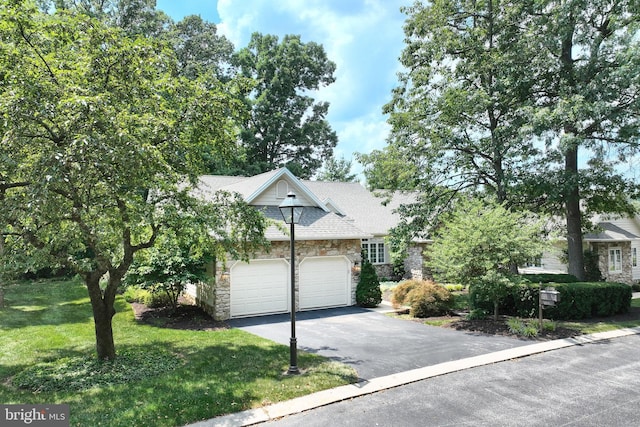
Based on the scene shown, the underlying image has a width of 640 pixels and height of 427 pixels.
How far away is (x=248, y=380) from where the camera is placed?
26.0ft

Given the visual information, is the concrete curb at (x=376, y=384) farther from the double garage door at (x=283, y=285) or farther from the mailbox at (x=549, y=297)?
the double garage door at (x=283, y=285)

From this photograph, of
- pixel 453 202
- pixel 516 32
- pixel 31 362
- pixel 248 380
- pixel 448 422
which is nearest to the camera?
pixel 448 422

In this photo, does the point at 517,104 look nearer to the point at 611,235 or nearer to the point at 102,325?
the point at 611,235

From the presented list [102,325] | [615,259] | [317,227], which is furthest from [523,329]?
[615,259]

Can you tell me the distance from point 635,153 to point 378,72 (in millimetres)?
11443

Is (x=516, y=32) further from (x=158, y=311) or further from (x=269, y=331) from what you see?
(x=158, y=311)

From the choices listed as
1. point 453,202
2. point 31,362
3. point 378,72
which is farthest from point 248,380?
point 378,72

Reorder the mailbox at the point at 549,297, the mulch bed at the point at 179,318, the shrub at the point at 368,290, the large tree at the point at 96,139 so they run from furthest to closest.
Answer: the shrub at the point at 368,290 → the mulch bed at the point at 179,318 → the mailbox at the point at 549,297 → the large tree at the point at 96,139

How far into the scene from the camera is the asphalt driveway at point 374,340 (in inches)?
370

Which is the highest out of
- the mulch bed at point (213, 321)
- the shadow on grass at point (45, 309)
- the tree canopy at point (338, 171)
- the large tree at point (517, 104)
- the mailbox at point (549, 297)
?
the tree canopy at point (338, 171)

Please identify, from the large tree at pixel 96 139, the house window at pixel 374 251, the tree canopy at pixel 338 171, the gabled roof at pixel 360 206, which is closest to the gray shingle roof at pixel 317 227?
the large tree at pixel 96 139

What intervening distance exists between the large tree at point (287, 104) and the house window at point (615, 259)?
25.4 metres

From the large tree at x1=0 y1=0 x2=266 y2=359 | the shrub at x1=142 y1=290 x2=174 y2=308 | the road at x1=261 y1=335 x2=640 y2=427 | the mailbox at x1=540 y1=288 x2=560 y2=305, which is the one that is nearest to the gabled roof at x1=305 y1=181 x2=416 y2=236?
the shrub at x1=142 y1=290 x2=174 y2=308

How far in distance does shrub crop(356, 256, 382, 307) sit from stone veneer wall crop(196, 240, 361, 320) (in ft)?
0.75
